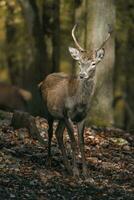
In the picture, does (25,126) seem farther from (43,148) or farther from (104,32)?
(104,32)

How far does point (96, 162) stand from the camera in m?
13.7

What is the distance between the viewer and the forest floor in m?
11.5

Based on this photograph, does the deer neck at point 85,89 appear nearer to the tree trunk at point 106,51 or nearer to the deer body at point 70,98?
the deer body at point 70,98

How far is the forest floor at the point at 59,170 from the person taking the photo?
37.6 ft

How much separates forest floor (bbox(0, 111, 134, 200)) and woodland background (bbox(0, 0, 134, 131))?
1074 mm

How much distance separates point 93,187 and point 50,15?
14.3m

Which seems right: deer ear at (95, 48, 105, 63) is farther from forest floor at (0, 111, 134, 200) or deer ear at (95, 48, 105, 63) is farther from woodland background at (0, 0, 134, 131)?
woodland background at (0, 0, 134, 131)

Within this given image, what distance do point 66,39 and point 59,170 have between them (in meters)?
16.7

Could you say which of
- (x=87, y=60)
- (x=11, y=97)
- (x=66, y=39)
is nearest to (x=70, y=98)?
(x=87, y=60)

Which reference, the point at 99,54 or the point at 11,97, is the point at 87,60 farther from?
the point at 11,97

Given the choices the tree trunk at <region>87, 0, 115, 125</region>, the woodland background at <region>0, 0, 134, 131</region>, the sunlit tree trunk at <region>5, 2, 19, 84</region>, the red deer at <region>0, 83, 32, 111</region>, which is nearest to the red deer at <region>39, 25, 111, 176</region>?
the woodland background at <region>0, 0, 134, 131</region>

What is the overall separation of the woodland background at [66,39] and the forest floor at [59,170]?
107 cm

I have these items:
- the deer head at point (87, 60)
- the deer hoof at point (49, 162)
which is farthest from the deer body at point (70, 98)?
the deer hoof at point (49, 162)

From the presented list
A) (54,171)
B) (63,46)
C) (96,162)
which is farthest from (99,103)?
(63,46)
